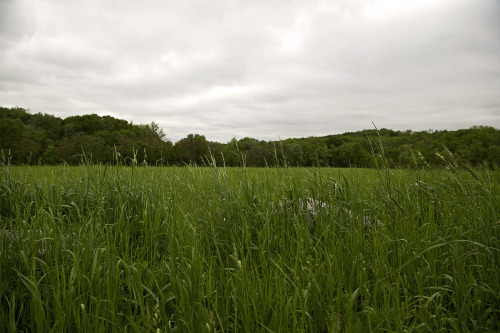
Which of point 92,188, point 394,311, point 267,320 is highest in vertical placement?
point 92,188

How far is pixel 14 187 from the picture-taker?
375 centimetres

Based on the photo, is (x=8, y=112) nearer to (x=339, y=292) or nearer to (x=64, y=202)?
(x=64, y=202)

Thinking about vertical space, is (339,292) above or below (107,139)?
below

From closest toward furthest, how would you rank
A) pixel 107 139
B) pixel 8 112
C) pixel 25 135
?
1. pixel 25 135
2. pixel 107 139
3. pixel 8 112

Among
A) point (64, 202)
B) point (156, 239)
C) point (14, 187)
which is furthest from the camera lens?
point (14, 187)

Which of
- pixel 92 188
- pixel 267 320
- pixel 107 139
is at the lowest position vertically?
pixel 267 320

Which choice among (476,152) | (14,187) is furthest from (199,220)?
(476,152)

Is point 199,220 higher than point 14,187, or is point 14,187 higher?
point 14,187

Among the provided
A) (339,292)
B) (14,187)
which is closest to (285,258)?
(339,292)

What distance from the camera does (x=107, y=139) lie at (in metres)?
33.7

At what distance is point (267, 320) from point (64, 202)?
3.52 metres

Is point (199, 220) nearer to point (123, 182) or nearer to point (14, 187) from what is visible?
point (123, 182)

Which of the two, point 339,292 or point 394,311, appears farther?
point 339,292

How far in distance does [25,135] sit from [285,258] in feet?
133
